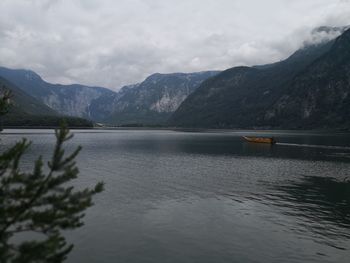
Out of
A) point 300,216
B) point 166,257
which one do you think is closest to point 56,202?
point 166,257

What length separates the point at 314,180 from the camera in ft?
267

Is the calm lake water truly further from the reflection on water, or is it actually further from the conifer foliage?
the conifer foliage

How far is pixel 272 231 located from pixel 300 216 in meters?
8.73

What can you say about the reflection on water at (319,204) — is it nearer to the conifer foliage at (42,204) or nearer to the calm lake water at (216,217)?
the calm lake water at (216,217)

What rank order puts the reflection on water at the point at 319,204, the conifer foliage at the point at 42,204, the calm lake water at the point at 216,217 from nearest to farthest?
the conifer foliage at the point at 42,204 → the calm lake water at the point at 216,217 → the reflection on water at the point at 319,204

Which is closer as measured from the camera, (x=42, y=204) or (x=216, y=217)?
(x=42, y=204)

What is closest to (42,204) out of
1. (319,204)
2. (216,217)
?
(216,217)

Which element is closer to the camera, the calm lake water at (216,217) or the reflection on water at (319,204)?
the calm lake water at (216,217)

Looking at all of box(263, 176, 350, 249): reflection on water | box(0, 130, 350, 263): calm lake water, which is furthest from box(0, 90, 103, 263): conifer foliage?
box(263, 176, 350, 249): reflection on water

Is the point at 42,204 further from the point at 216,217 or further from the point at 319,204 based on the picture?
the point at 319,204

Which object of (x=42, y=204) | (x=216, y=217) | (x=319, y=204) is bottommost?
(x=216, y=217)

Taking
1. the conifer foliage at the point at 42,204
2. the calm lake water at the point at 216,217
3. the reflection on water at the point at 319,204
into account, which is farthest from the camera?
Result: the reflection on water at the point at 319,204

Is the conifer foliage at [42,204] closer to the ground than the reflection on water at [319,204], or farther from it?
farther from it

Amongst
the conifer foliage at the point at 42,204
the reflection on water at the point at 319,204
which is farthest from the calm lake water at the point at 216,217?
the conifer foliage at the point at 42,204
